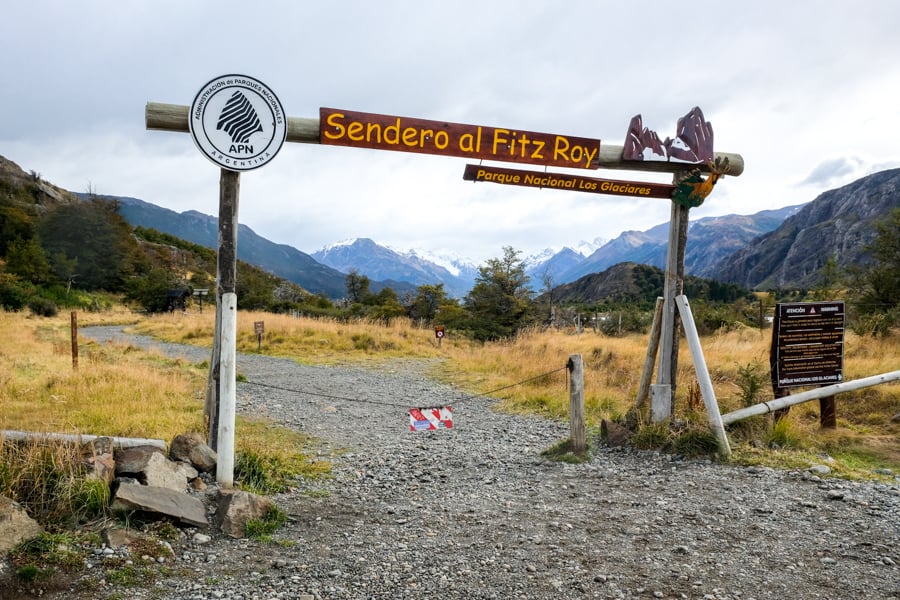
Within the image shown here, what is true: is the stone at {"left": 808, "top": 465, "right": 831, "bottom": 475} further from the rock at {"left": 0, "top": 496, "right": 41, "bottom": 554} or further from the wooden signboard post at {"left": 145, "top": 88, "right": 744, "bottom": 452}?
the rock at {"left": 0, "top": 496, "right": 41, "bottom": 554}

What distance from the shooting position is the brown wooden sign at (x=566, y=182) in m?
6.83

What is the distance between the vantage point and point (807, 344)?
7.50 meters

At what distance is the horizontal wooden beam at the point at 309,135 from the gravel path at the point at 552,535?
12.0 ft

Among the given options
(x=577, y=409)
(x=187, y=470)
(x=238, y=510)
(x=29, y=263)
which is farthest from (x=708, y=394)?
(x=29, y=263)

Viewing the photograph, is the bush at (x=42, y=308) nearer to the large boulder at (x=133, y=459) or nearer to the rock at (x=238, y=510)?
the large boulder at (x=133, y=459)

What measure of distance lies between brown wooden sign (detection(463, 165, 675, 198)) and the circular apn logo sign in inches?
92.1

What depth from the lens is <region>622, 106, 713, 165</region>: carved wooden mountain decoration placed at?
22.6 feet

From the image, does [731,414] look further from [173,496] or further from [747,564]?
[173,496]

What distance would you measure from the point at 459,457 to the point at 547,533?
98.3 inches

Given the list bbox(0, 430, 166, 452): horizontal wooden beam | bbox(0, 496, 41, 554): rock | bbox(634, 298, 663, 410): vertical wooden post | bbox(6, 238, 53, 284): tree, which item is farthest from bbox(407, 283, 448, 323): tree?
bbox(6, 238, 53, 284): tree

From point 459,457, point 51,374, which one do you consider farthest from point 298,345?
point 459,457

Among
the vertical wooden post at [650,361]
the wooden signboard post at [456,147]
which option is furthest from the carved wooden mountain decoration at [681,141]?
the vertical wooden post at [650,361]

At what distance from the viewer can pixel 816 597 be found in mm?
3463

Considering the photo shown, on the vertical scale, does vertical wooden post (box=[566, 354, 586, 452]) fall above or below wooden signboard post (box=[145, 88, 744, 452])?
below
